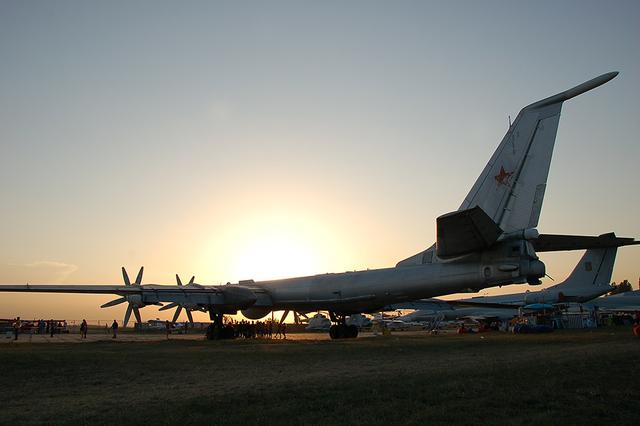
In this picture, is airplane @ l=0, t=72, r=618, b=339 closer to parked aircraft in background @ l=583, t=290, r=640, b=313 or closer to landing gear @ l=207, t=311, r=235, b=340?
landing gear @ l=207, t=311, r=235, b=340

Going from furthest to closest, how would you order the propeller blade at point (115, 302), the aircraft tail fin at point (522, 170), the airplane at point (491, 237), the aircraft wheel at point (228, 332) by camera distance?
1. the aircraft wheel at point (228, 332)
2. the propeller blade at point (115, 302)
3. the aircraft tail fin at point (522, 170)
4. the airplane at point (491, 237)

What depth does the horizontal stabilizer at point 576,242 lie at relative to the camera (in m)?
18.7

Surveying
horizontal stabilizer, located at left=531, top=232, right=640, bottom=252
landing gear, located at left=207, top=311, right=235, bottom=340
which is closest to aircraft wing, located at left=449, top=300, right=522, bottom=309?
landing gear, located at left=207, top=311, right=235, bottom=340

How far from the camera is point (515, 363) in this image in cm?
1296

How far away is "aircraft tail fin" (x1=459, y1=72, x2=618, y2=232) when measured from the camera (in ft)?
59.2

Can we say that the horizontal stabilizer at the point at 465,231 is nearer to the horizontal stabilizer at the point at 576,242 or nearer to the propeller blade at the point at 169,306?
the horizontal stabilizer at the point at 576,242

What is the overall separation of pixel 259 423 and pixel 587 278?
4701 cm

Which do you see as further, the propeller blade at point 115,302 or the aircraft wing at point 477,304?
the aircraft wing at point 477,304

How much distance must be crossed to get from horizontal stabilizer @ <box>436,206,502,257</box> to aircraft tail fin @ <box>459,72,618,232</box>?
4.32 ft

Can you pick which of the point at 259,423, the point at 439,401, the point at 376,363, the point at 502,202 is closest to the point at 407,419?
the point at 439,401

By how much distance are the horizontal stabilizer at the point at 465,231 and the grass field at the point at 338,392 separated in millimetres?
3584

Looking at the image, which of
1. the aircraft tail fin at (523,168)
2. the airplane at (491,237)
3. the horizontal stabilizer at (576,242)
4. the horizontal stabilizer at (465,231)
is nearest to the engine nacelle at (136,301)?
the airplane at (491,237)

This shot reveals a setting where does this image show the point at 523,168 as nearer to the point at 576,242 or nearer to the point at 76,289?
the point at 576,242

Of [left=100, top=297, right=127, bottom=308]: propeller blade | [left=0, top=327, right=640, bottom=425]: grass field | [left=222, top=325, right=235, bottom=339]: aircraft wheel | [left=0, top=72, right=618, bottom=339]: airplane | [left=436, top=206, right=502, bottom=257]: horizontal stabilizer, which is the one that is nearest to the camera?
[left=0, top=327, right=640, bottom=425]: grass field
